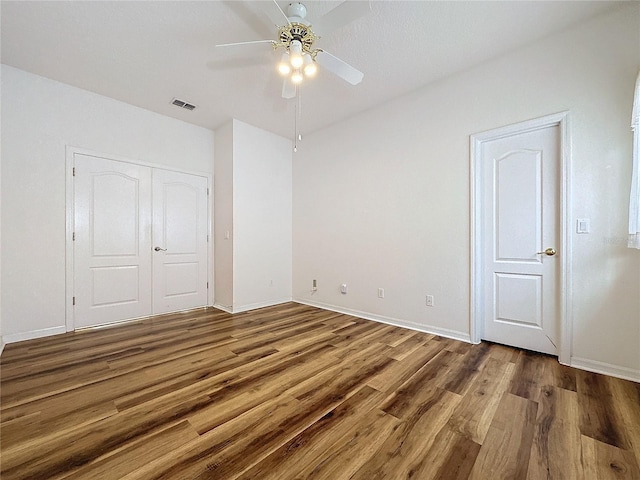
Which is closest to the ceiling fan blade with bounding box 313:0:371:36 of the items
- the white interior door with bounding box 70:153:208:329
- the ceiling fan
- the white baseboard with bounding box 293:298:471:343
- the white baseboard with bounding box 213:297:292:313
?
the ceiling fan

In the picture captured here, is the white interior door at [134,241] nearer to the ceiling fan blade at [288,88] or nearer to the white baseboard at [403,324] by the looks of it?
the white baseboard at [403,324]

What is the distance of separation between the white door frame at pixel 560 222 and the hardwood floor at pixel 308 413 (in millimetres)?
281

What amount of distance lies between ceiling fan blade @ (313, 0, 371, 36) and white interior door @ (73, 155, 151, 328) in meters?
3.23

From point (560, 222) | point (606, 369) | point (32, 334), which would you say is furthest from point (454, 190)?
point (32, 334)

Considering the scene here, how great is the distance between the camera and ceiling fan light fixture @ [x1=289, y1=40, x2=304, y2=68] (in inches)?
80.7

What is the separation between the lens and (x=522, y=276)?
8.81 feet

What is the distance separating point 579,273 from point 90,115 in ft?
18.4

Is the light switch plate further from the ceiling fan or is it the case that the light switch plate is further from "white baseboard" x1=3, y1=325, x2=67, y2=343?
"white baseboard" x1=3, y1=325, x2=67, y2=343

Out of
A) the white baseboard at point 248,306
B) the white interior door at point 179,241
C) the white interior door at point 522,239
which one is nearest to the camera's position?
the white interior door at point 522,239

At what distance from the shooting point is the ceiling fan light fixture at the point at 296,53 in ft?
6.73

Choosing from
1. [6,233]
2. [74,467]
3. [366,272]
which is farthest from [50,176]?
[366,272]

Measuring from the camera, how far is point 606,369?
7.19ft

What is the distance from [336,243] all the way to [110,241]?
3142 millimetres

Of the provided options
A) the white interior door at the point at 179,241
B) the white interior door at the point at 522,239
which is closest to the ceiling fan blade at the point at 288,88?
the white interior door at the point at 522,239
